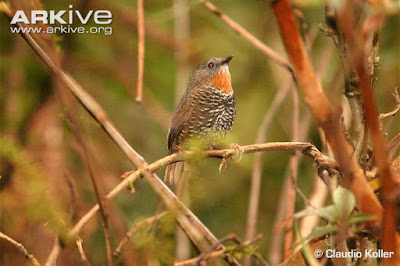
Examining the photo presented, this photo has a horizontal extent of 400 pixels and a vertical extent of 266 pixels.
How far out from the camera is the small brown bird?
9.70ft

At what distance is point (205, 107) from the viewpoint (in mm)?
3131

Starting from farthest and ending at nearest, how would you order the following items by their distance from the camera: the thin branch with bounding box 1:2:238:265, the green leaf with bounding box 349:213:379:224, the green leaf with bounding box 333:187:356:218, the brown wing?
the brown wing → the thin branch with bounding box 1:2:238:265 → the green leaf with bounding box 333:187:356:218 → the green leaf with bounding box 349:213:379:224

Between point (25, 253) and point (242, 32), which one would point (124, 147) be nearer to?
point (25, 253)

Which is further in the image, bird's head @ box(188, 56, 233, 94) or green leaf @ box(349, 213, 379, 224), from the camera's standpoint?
bird's head @ box(188, 56, 233, 94)

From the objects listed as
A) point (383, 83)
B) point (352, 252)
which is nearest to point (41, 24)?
point (352, 252)

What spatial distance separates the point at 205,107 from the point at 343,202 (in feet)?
7.12

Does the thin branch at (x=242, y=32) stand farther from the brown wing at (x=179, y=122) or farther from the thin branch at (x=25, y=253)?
the thin branch at (x=25, y=253)

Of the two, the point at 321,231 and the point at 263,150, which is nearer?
the point at 321,231

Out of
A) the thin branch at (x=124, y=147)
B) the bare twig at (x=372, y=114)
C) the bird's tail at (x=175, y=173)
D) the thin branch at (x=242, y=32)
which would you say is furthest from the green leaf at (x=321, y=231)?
the bird's tail at (x=175, y=173)

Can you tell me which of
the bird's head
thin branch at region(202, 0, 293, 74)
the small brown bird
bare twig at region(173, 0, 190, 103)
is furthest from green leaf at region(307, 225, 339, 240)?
the bird's head

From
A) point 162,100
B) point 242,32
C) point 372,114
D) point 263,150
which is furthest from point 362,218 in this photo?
point 162,100

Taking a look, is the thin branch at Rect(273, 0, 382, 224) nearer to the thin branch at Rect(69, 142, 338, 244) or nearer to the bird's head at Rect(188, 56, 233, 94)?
the thin branch at Rect(69, 142, 338, 244)

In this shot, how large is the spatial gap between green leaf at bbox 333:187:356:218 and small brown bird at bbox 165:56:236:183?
179 centimetres

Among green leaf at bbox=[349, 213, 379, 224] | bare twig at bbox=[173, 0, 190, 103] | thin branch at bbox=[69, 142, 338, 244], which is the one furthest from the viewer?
bare twig at bbox=[173, 0, 190, 103]
